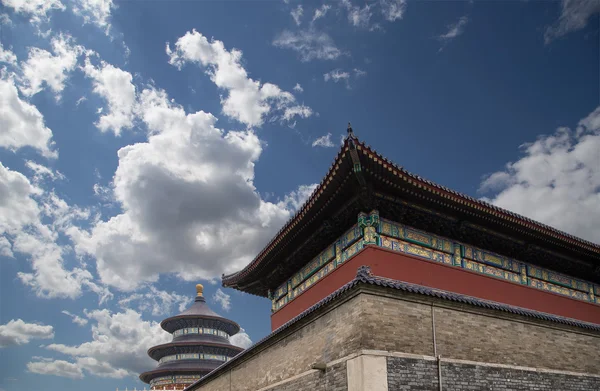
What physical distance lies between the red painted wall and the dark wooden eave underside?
3.55 feet

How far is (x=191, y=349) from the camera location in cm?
3506

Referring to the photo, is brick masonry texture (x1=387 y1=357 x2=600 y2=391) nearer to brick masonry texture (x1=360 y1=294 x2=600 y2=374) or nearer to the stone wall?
the stone wall

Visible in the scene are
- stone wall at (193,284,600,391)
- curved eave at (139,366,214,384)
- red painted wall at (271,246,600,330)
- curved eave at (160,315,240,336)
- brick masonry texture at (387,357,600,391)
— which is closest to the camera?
brick masonry texture at (387,357,600,391)

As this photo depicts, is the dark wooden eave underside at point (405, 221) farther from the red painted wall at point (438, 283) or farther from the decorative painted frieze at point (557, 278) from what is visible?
the red painted wall at point (438, 283)

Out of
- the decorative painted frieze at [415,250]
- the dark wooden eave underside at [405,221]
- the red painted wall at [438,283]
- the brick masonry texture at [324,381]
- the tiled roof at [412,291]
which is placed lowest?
the brick masonry texture at [324,381]

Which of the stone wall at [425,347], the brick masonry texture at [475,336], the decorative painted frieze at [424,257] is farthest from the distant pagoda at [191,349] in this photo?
the brick masonry texture at [475,336]

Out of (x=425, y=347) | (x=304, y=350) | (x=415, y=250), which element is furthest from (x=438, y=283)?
(x=304, y=350)

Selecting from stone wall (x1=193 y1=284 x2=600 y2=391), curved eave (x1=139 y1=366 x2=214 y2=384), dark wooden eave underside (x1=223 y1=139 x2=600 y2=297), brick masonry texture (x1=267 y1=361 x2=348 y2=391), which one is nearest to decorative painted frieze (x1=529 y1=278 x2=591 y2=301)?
dark wooden eave underside (x1=223 y1=139 x2=600 y2=297)

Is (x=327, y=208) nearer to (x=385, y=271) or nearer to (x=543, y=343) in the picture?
(x=385, y=271)

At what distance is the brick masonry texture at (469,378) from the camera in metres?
10.1

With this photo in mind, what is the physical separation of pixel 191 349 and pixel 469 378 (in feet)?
90.7

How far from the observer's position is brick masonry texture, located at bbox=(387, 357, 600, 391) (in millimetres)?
10102

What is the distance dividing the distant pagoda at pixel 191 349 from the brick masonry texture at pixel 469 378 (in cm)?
2572

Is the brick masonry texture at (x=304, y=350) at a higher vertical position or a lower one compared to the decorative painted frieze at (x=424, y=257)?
lower
